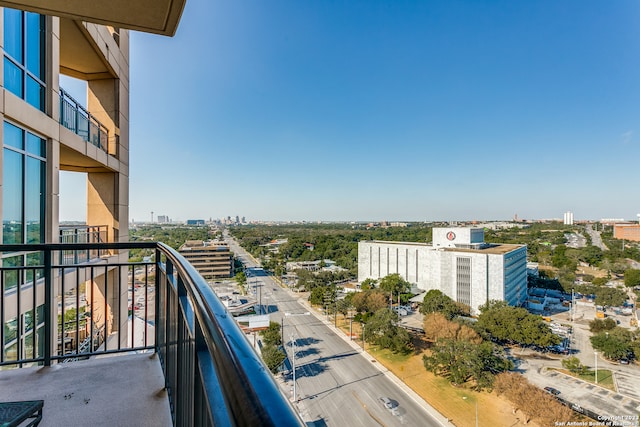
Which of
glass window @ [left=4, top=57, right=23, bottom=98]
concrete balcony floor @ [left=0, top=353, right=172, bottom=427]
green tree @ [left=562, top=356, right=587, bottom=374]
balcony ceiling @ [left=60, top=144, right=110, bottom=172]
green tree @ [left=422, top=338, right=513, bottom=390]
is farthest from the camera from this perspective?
green tree @ [left=562, top=356, right=587, bottom=374]

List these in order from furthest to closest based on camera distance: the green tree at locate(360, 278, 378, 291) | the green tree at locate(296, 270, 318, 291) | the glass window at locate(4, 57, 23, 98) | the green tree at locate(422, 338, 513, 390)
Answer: the green tree at locate(296, 270, 318, 291)
the green tree at locate(360, 278, 378, 291)
the green tree at locate(422, 338, 513, 390)
the glass window at locate(4, 57, 23, 98)

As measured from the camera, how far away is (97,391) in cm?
179

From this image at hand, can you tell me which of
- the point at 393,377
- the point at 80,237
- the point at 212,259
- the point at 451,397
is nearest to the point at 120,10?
the point at 80,237

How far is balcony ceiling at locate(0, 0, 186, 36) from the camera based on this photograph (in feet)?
4.41

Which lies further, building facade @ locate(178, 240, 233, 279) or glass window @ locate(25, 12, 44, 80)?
building facade @ locate(178, 240, 233, 279)

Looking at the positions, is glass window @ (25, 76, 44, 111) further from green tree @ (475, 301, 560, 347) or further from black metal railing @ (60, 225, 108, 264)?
green tree @ (475, 301, 560, 347)

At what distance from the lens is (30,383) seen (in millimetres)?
1873

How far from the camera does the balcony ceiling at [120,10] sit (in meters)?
1.34

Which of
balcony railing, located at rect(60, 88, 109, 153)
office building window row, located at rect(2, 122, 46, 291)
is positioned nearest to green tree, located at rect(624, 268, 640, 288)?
balcony railing, located at rect(60, 88, 109, 153)

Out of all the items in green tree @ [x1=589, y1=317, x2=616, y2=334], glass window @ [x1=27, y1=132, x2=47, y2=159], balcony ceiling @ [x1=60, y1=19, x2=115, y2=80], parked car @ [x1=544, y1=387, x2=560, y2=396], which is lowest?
parked car @ [x1=544, y1=387, x2=560, y2=396]

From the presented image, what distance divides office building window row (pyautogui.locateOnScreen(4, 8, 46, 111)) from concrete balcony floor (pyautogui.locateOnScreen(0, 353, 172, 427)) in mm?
3022

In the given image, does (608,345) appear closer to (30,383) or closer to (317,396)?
(317,396)

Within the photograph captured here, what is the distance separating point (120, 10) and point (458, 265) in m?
24.2

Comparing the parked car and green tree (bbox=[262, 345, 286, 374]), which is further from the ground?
green tree (bbox=[262, 345, 286, 374])
